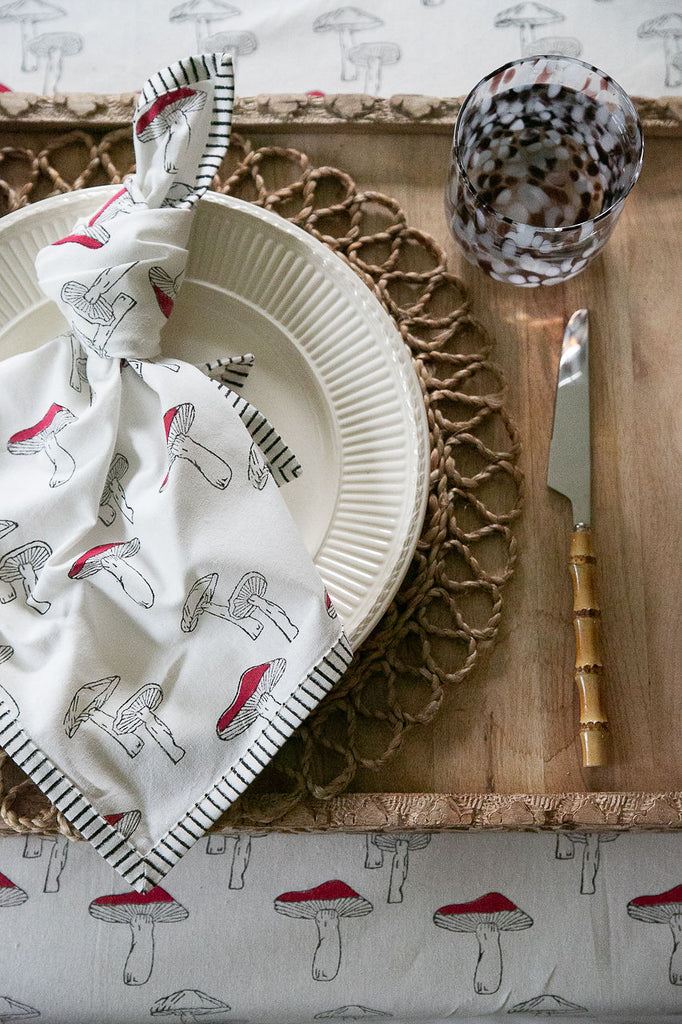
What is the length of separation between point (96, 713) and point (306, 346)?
0.20 meters

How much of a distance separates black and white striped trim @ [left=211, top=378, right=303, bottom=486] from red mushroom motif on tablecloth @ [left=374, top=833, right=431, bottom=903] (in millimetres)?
220

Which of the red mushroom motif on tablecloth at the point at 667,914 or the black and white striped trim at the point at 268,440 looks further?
the red mushroom motif on tablecloth at the point at 667,914

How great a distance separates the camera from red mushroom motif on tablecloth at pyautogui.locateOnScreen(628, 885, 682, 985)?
1.53 ft

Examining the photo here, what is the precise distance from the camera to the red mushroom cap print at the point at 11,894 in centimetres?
46

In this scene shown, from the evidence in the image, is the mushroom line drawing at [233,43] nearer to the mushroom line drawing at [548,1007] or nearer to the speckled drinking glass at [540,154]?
the speckled drinking glass at [540,154]

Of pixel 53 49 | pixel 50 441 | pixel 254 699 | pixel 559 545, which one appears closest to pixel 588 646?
pixel 559 545

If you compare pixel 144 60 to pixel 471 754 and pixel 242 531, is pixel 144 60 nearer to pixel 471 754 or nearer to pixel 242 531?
pixel 242 531

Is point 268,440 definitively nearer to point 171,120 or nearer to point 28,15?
point 171,120

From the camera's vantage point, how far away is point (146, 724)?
335mm

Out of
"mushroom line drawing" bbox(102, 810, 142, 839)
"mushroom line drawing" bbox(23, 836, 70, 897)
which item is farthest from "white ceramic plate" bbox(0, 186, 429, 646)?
"mushroom line drawing" bbox(23, 836, 70, 897)

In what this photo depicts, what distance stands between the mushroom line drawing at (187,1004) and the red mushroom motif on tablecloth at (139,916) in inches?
0.7

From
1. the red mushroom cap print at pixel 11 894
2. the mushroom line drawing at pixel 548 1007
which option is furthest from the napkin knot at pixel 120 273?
the mushroom line drawing at pixel 548 1007

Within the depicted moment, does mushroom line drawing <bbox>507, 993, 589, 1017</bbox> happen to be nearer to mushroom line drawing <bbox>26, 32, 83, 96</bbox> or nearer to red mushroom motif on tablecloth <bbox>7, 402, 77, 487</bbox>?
red mushroom motif on tablecloth <bbox>7, 402, 77, 487</bbox>

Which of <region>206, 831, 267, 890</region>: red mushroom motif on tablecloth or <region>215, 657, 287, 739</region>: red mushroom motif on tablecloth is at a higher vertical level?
<region>215, 657, 287, 739</region>: red mushroom motif on tablecloth
